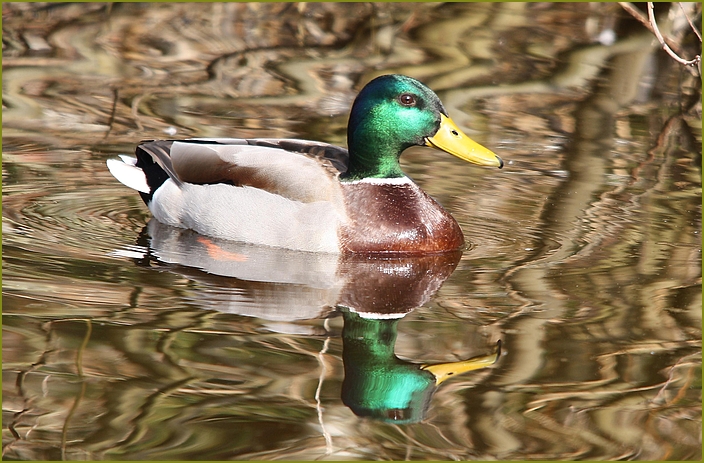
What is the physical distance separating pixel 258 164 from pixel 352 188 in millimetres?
640

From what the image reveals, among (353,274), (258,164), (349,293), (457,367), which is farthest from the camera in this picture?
(258,164)

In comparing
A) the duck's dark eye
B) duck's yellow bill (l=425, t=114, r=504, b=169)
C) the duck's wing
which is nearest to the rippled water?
the duck's wing

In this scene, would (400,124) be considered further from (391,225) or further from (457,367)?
(457,367)

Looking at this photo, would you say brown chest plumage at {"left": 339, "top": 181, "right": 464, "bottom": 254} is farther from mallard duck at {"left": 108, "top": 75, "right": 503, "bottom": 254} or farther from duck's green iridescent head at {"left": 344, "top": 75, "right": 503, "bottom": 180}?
duck's green iridescent head at {"left": 344, "top": 75, "right": 503, "bottom": 180}

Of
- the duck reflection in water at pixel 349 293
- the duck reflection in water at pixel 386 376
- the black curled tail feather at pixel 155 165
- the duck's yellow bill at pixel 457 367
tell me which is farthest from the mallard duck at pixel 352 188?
the duck's yellow bill at pixel 457 367

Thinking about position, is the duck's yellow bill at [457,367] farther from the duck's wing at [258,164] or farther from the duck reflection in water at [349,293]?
the duck's wing at [258,164]

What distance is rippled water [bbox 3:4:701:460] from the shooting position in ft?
15.9

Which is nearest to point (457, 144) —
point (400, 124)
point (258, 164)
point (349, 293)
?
point (400, 124)

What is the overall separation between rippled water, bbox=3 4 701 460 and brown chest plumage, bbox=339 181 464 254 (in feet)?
0.65

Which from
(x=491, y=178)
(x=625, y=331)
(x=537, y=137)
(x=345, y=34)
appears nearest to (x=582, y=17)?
(x=345, y=34)

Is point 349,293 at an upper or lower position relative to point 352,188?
lower

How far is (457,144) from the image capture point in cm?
745

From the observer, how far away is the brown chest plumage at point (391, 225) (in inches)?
289

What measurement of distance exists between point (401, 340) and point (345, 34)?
7450 millimetres
